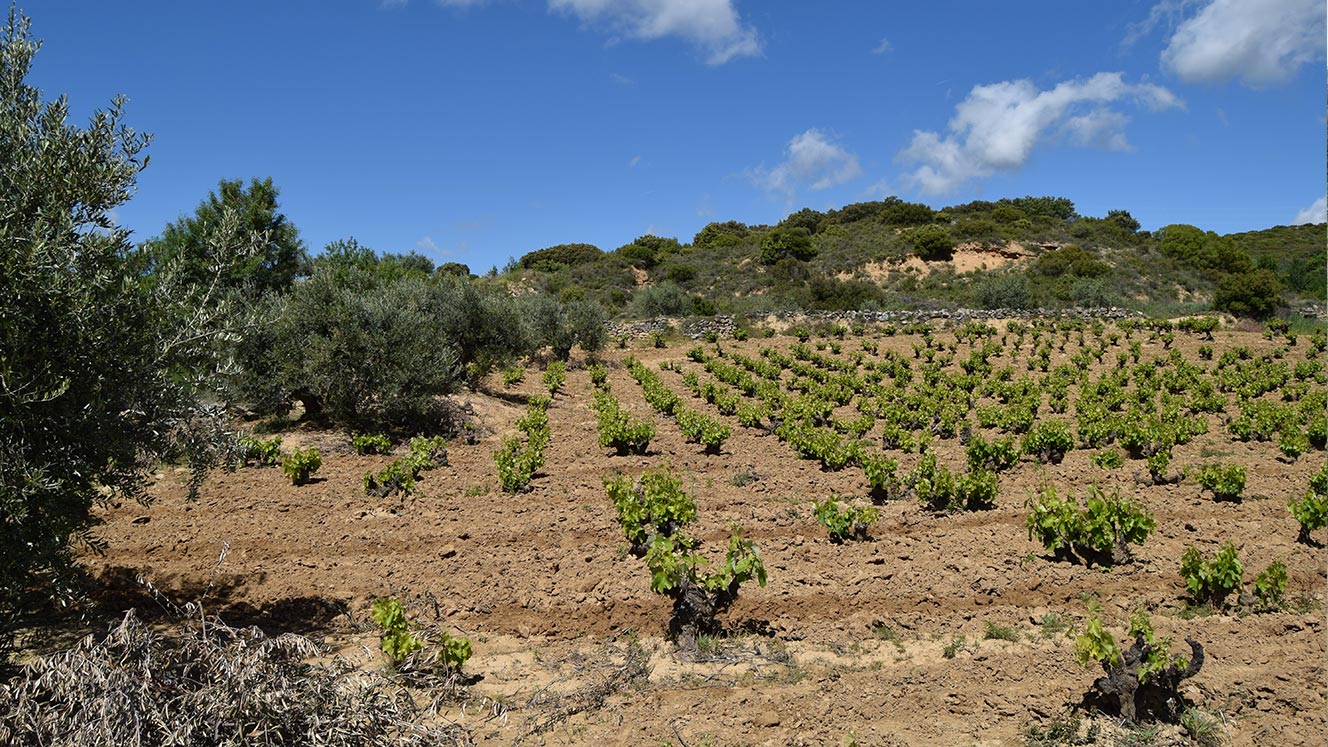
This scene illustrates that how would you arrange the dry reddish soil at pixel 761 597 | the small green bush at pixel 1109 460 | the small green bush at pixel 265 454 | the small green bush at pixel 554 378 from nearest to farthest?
the dry reddish soil at pixel 761 597, the small green bush at pixel 1109 460, the small green bush at pixel 265 454, the small green bush at pixel 554 378

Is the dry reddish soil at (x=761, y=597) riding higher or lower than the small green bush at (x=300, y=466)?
lower

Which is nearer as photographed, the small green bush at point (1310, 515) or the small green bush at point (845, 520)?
the small green bush at point (1310, 515)

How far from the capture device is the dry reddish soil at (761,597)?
552cm

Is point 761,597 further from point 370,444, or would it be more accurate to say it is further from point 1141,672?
point 370,444

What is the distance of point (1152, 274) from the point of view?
2116 inches

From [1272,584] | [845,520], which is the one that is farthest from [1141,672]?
[845,520]

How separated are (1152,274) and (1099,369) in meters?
34.4

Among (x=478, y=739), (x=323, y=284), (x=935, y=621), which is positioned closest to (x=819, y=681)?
(x=935, y=621)

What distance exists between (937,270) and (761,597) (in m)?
53.9

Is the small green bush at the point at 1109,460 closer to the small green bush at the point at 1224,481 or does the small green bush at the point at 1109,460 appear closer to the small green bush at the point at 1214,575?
the small green bush at the point at 1224,481

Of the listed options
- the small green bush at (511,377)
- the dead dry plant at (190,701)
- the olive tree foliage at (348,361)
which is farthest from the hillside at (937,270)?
the dead dry plant at (190,701)

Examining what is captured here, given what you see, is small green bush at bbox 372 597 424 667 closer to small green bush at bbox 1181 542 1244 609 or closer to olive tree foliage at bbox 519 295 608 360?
small green bush at bbox 1181 542 1244 609

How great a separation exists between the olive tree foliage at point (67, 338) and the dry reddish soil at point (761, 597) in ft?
5.78

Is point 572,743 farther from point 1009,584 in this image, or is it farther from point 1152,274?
point 1152,274
